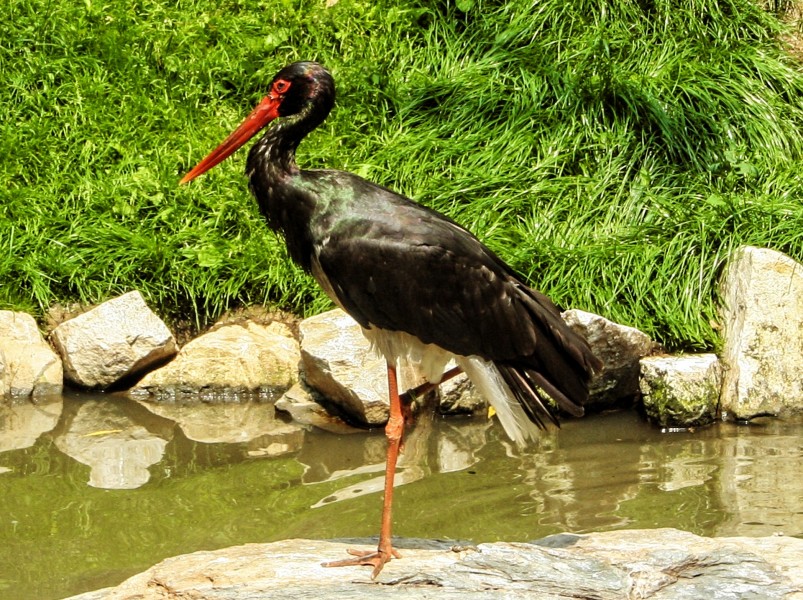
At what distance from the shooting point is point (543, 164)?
7.22 m

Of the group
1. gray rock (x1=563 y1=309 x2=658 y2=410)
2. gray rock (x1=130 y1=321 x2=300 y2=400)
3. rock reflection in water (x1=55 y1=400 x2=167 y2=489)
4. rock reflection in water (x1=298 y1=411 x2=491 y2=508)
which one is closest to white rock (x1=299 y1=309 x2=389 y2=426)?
rock reflection in water (x1=298 y1=411 x2=491 y2=508)

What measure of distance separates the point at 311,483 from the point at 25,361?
6.00 ft

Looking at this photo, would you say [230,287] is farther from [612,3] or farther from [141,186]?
[612,3]

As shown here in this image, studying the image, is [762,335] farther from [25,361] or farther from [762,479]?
[25,361]

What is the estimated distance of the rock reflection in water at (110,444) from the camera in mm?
5562

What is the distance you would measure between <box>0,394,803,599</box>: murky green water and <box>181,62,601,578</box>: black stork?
0.84m

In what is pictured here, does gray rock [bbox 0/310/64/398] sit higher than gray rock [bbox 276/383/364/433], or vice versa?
gray rock [bbox 0/310/64/398]

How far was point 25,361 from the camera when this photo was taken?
21.1 feet

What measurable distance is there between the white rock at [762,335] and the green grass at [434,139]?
0.48ft

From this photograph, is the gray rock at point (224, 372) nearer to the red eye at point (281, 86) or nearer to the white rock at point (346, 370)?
the white rock at point (346, 370)

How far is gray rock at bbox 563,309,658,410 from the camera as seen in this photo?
241 inches

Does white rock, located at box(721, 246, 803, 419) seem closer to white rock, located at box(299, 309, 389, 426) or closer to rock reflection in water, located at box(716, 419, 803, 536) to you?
rock reflection in water, located at box(716, 419, 803, 536)

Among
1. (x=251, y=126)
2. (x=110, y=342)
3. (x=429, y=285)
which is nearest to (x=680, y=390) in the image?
(x=429, y=285)

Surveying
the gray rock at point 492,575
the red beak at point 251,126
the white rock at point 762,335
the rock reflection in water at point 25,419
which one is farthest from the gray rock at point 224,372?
the gray rock at point 492,575
